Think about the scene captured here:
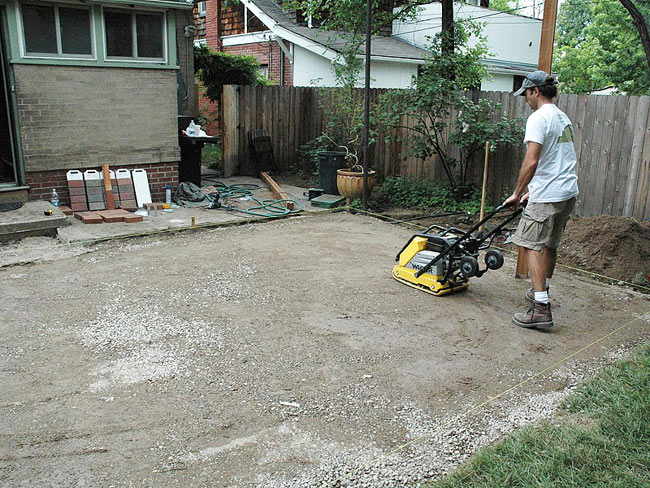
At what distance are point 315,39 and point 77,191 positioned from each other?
8806 millimetres

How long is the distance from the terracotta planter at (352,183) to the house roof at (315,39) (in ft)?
18.3

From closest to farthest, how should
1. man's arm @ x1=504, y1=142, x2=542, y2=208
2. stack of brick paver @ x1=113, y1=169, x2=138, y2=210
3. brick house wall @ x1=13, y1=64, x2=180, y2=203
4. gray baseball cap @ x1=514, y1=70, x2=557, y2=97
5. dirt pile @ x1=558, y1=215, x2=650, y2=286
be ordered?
1. man's arm @ x1=504, y1=142, x2=542, y2=208
2. gray baseball cap @ x1=514, y1=70, x2=557, y2=97
3. dirt pile @ x1=558, y1=215, x2=650, y2=286
4. brick house wall @ x1=13, y1=64, x2=180, y2=203
5. stack of brick paver @ x1=113, y1=169, x2=138, y2=210

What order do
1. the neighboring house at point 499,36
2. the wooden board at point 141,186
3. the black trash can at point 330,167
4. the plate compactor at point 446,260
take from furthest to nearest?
the neighboring house at point 499,36 → the black trash can at point 330,167 → the wooden board at point 141,186 → the plate compactor at point 446,260

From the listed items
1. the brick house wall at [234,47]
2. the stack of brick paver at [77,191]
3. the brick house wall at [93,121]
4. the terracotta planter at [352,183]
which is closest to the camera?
the brick house wall at [93,121]

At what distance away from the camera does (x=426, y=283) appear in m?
5.61

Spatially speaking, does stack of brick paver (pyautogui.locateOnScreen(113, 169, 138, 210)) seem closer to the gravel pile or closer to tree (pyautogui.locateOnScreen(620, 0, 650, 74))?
the gravel pile

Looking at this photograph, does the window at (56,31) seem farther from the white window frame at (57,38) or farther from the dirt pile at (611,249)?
the dirt pile at (611,249)

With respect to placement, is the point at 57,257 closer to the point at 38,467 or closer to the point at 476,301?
the point at 38,467

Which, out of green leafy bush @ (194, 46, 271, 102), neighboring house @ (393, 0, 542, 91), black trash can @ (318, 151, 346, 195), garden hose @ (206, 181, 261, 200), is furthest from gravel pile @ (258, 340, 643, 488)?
neighboring house @ (393, 0, 542, 91)

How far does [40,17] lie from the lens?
8242mm

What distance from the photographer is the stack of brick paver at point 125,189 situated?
8.99 m

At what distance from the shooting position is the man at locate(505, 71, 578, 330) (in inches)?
185

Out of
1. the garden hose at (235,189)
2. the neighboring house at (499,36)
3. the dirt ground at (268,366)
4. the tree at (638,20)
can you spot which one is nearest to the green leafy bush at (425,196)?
the garden hose at (235,189)

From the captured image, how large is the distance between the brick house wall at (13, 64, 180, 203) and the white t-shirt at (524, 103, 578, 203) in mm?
6377
